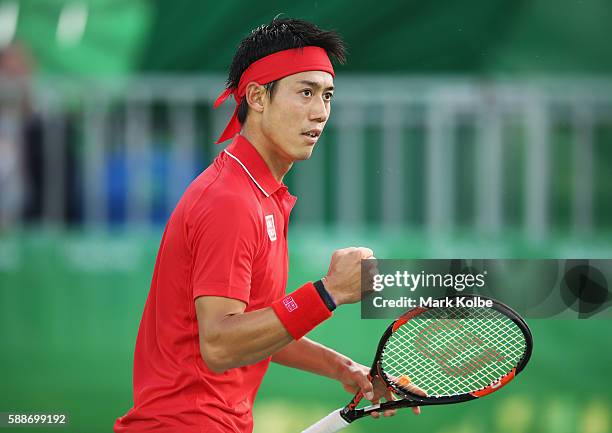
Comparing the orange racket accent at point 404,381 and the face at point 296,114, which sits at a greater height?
the face at point 296,114

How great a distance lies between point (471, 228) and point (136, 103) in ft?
7.98

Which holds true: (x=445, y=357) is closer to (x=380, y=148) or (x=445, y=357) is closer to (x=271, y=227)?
(x=271, y=227)

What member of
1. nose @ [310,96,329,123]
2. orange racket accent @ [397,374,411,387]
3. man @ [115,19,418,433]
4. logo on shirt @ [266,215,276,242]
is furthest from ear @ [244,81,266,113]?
orange racket accent @ [397,374,411,387]

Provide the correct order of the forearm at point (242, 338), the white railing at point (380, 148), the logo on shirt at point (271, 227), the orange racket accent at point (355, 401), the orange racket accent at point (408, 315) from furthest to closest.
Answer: the white railing at point (380, 148), the orange racket accent at point (355, 401), the orange racket accent at point (408, 315), the logo on shirt at point (271, 227), the forearm at point (242, 338)

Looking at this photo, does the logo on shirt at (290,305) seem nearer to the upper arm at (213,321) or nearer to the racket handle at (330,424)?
the upper arm at (213,321)

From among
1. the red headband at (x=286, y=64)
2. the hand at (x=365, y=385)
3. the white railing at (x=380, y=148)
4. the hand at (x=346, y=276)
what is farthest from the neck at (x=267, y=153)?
Answer: the white railing at (x=380, y=148)

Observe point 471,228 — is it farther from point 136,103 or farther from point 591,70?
point 136,103

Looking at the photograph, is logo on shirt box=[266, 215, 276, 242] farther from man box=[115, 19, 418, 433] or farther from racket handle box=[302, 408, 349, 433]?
racket handle box=[302, 408, 349, 433]

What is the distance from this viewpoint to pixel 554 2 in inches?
308

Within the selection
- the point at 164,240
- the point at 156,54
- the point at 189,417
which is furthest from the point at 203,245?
the point at 156,54

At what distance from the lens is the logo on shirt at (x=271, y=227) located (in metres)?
2.66

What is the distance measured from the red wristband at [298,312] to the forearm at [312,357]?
556 mm

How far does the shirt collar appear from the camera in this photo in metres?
2.71

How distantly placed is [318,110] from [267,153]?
0.52 feet
